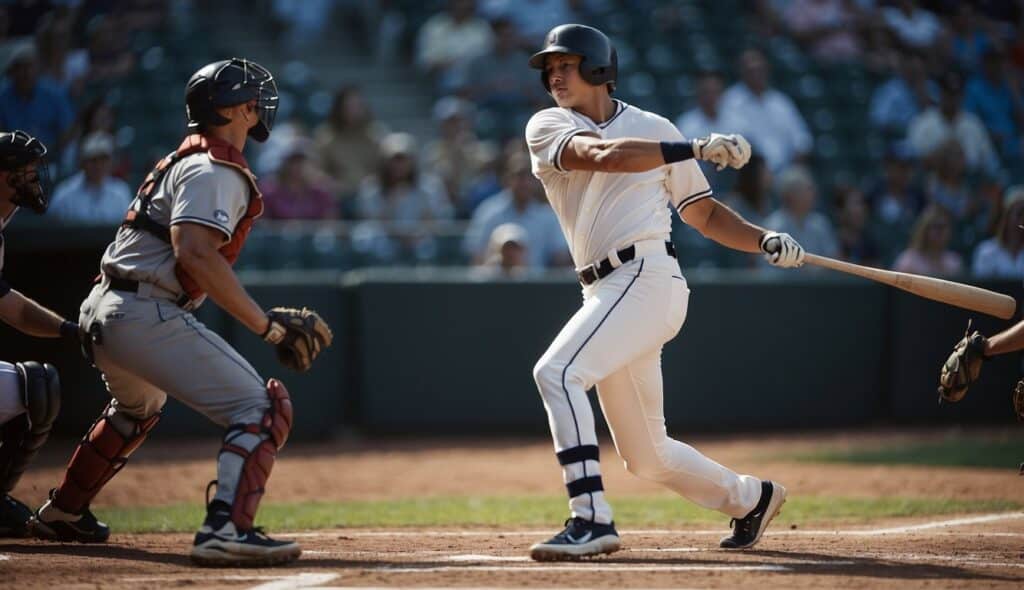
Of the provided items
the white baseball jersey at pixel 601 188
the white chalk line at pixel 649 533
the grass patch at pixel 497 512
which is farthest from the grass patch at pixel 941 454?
the white baseball jersey at pixel 601 188

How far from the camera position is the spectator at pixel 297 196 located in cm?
1145

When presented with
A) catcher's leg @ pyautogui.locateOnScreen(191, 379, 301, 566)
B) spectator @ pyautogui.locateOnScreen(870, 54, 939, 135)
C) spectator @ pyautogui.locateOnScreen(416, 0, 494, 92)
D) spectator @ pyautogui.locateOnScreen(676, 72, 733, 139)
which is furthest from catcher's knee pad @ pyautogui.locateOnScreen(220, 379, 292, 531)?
spectator @ pyautogui.locateOnScreen(870, 54, 939, 135)

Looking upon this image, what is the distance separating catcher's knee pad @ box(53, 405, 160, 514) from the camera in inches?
215

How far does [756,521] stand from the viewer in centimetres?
545

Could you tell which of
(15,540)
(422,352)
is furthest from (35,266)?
(15,540)

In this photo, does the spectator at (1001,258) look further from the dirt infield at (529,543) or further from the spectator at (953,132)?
the spectator at (953,132)

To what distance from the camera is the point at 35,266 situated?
32.6 feet

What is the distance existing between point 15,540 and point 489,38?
30.0 ft

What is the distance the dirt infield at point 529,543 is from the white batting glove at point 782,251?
1129mm

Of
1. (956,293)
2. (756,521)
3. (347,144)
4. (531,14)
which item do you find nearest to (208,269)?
(756,521)

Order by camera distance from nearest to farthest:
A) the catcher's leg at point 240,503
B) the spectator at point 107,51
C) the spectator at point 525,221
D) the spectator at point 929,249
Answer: the catcher's leg at point 240,503 < the spectator at point 929,249 < the spectator at point 525,221 < the spectator at point 107,51

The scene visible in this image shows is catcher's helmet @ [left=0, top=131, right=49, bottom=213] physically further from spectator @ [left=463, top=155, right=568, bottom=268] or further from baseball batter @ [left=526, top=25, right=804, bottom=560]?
spectator @ [left=463, top=155, right=568, bottom=268]

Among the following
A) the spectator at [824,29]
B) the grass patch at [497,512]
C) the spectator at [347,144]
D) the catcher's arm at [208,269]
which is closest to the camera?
the catcher's arm at [208,269]

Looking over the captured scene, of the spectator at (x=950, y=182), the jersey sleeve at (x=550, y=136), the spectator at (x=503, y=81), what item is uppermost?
the spectator at (x=503, y=81)
